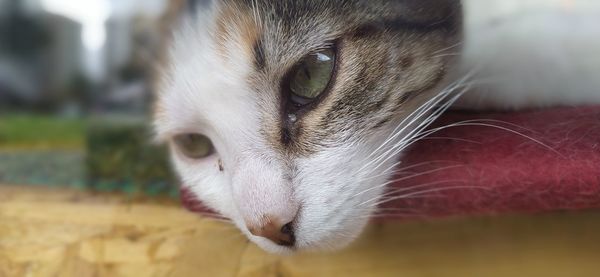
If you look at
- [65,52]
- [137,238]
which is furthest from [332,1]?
[65,52]

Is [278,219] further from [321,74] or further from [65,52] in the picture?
[65,52]

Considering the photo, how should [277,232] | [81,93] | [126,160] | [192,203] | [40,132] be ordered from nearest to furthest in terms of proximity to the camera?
[277,232]
[192,203]
[126,160]
[40,132]
[81,93]

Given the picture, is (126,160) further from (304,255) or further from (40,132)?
(304,255)

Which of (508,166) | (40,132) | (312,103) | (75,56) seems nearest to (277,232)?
(312,103)

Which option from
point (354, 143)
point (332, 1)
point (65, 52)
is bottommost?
point (354, 143)

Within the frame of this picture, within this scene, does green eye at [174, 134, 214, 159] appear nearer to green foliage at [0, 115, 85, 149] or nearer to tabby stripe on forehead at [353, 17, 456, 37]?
tabby stripe on forehead at [353, 17, 456, 37]

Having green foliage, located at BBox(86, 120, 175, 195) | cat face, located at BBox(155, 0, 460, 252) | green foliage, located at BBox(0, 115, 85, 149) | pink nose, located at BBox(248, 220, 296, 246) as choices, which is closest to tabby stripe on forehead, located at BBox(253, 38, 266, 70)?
cat face, located at BBox(155, 0, 460, 252)
